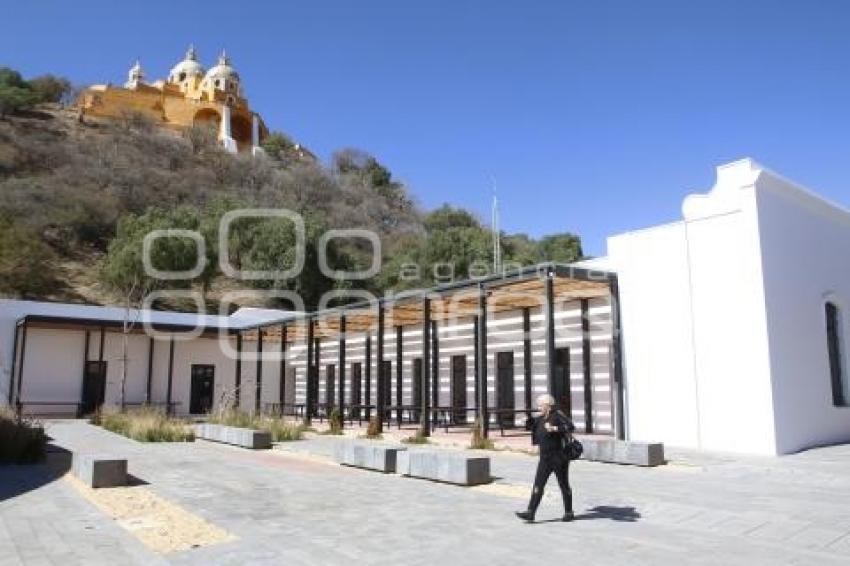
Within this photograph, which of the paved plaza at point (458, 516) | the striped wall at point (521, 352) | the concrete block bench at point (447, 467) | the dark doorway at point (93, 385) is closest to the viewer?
the paved plaza at point (458, 516)

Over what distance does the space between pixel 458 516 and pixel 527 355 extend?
11.4 m

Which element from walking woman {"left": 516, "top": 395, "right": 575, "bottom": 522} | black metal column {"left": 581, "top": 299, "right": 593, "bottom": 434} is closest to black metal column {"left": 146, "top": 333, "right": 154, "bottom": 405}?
black metal column {"left": 581, "top": 299, "right": 593, "bottom": 434}

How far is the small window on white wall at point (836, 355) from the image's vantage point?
14.6 metres

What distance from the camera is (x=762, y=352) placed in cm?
1205

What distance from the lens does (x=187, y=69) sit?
8256cm

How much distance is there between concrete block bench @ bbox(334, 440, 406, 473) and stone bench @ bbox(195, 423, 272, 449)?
3.23 m

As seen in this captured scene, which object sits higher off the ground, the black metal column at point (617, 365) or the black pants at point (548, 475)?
the black metal column at point (617, 365)

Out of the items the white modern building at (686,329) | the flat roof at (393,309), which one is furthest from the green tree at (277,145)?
the white modern building at (686,329)

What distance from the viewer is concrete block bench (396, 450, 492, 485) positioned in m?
9.01

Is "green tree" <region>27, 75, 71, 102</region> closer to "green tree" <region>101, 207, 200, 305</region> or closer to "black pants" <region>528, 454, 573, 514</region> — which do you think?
"green tree" <region>101, 207, 200, 305</region>

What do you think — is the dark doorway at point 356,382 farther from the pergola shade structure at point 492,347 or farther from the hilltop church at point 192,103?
the hilltop church at point 192,103

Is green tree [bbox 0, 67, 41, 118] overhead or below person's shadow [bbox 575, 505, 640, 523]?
overhead

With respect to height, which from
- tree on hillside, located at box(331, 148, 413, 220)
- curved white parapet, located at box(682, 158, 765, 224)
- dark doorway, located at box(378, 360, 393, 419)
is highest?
tree on hillside, located at box(331, 148, 413, 220)

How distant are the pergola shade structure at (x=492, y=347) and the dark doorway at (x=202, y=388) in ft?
18.7
